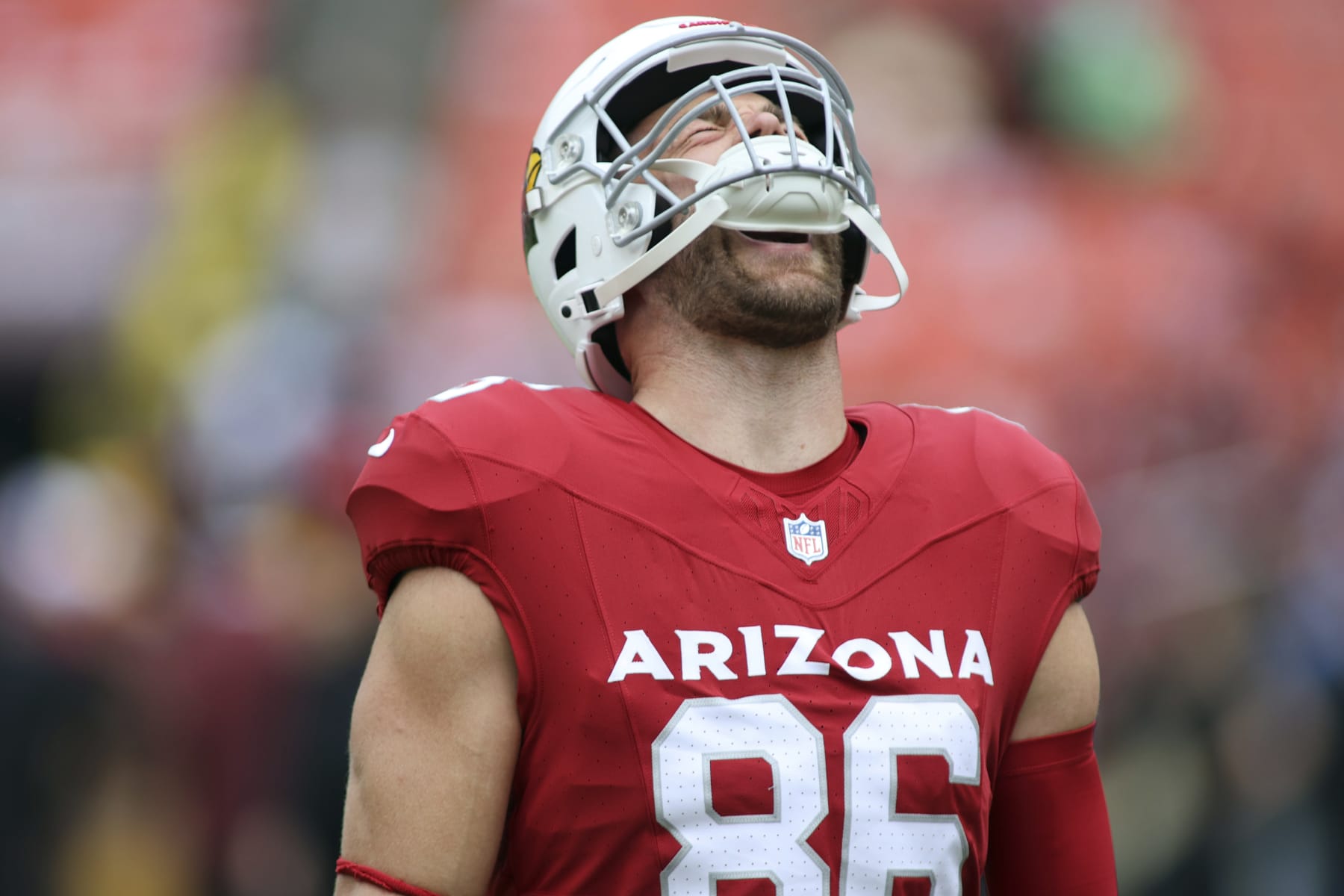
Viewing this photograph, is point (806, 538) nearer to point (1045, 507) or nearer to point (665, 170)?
point (1045, 507)

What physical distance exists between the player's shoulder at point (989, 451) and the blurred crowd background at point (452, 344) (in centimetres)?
254

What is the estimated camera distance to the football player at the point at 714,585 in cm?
151

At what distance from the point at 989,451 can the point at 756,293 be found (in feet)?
1.08

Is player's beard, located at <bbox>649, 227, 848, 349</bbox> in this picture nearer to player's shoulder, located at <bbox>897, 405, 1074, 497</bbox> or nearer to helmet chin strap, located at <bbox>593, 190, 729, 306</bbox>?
helmet chin strap, located at <bbox>593, 190, 729, 306</bbox>

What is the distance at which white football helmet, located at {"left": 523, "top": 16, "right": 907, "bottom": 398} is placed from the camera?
5.79ft

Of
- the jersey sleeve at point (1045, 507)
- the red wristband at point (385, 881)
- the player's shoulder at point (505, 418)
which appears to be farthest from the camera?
the jersey sleeve at point (1045, 507)

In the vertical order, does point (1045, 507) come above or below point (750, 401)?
below

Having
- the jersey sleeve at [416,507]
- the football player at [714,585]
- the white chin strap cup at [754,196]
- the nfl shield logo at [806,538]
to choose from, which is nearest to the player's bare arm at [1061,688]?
the football player at [714,585]

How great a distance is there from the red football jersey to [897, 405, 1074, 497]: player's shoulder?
55mm

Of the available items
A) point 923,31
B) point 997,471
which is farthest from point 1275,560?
point 997,471

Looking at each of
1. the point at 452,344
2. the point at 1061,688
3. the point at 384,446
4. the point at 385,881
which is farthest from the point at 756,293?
the point at 452,344

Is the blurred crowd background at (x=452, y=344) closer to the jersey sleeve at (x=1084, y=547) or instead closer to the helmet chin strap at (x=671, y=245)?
the helmet chin strap at (x=671, y=245)

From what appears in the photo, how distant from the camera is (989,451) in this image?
5.90 feet

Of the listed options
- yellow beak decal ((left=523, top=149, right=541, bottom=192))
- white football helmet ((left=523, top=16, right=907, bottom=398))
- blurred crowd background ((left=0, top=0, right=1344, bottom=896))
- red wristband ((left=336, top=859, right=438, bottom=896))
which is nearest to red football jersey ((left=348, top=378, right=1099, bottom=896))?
red wristband ((left=336, top=859, right=438, bottom=896))
